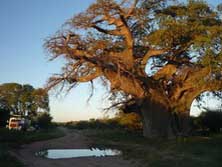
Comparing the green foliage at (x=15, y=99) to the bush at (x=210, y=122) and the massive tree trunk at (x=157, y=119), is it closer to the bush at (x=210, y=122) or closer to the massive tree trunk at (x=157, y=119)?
the bush at (x=210, y=122)

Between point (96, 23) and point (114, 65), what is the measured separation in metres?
3.67

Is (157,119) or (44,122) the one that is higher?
(44,122)

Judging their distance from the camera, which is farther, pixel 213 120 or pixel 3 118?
pixel 3 118

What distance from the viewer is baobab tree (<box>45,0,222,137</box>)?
2819 cm

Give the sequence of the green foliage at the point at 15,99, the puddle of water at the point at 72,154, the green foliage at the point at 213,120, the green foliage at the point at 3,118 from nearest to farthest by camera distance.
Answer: the puddle of water at the point at 72,154 < the green foliage at the point at 213,120 < the green foliage at the point at 3,118 < the green foliage at the point at 15,99

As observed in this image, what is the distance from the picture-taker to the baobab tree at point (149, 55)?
28188 mm

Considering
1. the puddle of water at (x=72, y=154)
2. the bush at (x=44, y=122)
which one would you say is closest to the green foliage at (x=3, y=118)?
the bush at (x=44, y=122)

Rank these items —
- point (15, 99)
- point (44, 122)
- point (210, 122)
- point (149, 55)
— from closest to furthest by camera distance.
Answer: point (149, 55) → point (210, 122) → point (44, 122) → point (15, 99)

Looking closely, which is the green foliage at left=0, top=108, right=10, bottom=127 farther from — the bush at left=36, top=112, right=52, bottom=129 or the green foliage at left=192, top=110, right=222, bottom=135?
the green foliage at left=192, top=110, right=222, bottom=135

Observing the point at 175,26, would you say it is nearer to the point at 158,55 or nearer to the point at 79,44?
the point at 158,55

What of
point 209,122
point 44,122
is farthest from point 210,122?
point 44,122

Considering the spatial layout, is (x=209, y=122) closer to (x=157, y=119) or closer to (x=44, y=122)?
(x=157, y=119)

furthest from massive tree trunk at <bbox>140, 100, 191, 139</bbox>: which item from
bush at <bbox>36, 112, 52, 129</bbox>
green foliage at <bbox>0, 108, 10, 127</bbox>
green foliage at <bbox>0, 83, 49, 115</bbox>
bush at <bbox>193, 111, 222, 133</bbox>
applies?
green foliage at <bbox>0, 83, 49, 115</bbox>

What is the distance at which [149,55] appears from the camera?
99.5 ft
